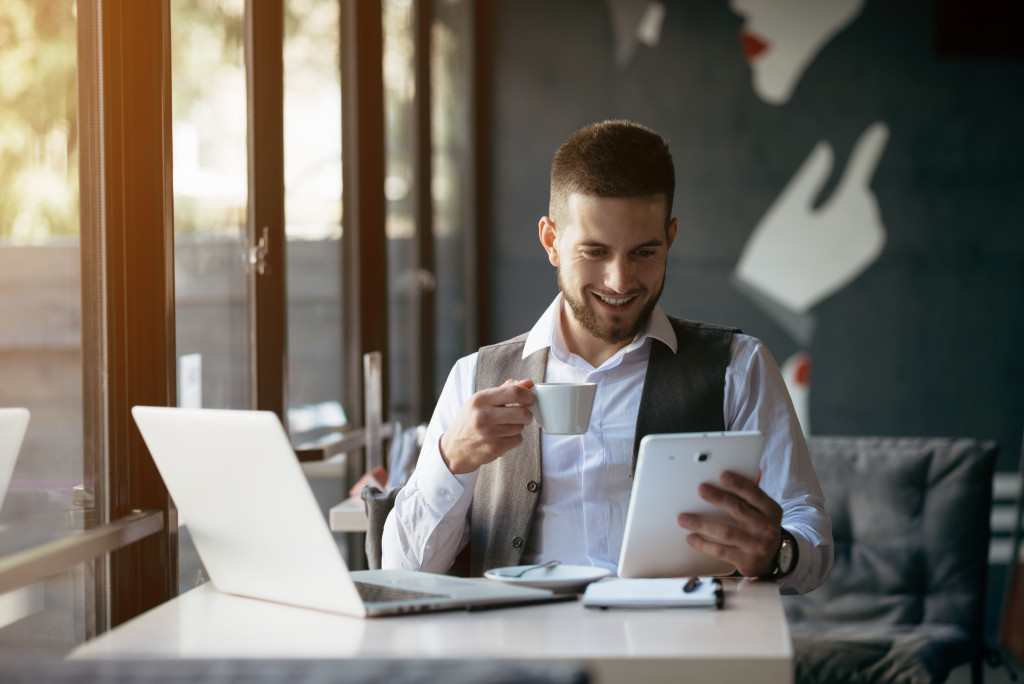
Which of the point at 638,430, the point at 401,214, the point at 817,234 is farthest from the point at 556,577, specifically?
the point at 817,234

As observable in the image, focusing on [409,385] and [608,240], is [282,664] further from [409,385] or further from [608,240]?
[409,385]

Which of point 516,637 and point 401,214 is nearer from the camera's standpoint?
point 516,637

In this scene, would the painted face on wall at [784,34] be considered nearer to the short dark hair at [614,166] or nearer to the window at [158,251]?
the window at [158,251]

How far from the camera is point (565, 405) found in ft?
4.73

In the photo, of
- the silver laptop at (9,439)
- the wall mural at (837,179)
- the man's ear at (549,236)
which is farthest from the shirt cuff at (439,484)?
the wall mural at (837,179)

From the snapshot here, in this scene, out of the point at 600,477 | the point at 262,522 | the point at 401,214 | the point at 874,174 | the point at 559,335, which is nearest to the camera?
the point at 262,522

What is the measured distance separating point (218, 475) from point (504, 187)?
365cm

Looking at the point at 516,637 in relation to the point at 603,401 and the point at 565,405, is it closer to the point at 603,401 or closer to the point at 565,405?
the point at 565,405

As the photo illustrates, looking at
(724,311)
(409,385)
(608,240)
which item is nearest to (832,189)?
(724,311)

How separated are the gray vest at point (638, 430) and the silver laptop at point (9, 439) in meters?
0.73

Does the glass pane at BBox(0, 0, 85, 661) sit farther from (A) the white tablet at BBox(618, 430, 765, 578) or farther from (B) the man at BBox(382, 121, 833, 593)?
(A) the white tablet at BBox(618, 430, 765, 578)

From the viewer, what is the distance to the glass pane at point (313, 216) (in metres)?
2.69

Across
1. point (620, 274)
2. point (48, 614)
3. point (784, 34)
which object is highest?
point (784, 34)

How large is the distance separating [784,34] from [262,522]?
393 centimetres
